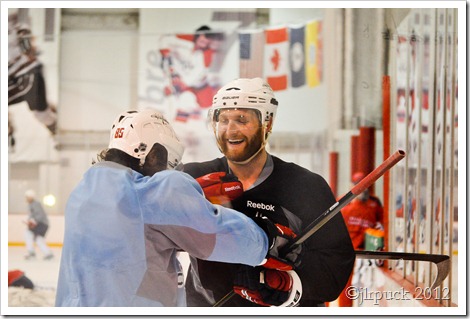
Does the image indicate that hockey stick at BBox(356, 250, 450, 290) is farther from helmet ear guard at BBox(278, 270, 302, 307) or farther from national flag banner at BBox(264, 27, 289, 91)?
national flag banner at BBox(264, 27, 289, 91)

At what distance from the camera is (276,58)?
7.59ft

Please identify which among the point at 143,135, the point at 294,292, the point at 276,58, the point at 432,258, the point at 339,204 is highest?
Result: the point at 276,58

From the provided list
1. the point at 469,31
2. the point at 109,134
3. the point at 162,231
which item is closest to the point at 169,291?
the point at 162,231

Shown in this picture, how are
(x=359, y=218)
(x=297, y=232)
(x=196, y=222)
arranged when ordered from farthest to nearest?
1. (x=359, y=218)
2. (x=297, y=232)
3. (x=196, y=222)

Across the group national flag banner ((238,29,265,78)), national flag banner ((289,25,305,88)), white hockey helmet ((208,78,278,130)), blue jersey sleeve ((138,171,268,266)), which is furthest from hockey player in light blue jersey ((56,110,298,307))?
national flag banner ((289,25,305,88))

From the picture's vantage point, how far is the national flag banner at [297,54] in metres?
2.30

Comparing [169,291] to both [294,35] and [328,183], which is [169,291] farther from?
[294,35]

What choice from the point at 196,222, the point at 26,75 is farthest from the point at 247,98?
the point at 26,75

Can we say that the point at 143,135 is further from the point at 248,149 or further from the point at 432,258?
the point at 432,258

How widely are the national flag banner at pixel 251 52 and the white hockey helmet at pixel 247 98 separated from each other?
35 mm

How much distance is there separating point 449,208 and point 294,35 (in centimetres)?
91

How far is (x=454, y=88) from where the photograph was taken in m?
2.36

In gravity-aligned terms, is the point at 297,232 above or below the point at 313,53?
below

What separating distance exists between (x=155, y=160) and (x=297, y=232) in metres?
0.57
